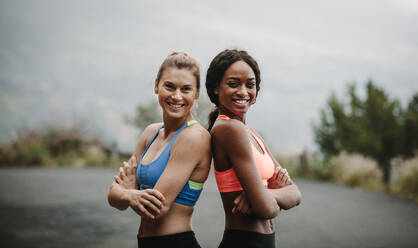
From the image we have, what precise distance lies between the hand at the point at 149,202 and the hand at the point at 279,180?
694mm

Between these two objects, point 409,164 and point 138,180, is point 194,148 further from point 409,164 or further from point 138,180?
point 409,164

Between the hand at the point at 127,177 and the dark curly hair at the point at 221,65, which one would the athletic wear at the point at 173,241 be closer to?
the hand at the point at 127,177

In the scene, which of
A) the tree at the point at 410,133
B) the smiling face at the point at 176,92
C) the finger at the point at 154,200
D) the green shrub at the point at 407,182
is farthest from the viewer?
the tree at the point at 410,133

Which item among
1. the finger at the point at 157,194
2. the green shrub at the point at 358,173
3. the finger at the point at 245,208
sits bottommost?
the finger at the point at 245,208

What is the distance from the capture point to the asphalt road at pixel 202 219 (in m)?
5.93

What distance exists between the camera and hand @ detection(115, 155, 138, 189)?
2.19m

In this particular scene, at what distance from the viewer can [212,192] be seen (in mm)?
10789

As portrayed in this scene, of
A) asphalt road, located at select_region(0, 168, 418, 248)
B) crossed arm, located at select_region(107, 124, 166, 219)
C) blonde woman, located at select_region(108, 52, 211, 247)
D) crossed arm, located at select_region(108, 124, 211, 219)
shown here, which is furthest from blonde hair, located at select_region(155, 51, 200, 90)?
asphalt road, located at select_region(0, 168, 418, 248)

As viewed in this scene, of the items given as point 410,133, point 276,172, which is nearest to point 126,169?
point 276,172

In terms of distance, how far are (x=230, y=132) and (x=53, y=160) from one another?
16953mm

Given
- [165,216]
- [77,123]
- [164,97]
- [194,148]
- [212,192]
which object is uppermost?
[77,123]

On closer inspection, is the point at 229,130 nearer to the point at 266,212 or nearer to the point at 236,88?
the point at 236,88

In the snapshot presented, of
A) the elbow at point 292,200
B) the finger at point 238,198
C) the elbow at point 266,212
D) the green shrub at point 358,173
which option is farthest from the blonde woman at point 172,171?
the green shrub at point 358,173

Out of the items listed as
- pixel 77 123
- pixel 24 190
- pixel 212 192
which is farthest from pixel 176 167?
pixel 77 123
